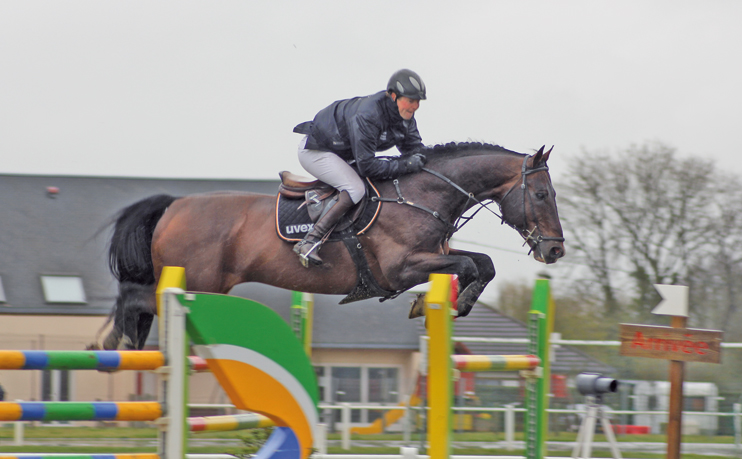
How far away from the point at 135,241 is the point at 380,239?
1.42 metres

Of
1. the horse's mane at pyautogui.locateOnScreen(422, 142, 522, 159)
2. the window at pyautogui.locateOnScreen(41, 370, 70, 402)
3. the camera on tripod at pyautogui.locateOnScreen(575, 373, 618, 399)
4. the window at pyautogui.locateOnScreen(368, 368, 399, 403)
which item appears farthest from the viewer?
the window at pyautogui.locateOnScreen(41, 370, 70, 402)

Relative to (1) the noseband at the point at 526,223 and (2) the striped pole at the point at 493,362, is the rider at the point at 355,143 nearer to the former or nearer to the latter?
(1) the noseband at the point at 526,223

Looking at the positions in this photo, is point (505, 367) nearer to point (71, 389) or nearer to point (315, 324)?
point (71, 389)

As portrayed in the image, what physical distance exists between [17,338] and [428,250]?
34.3ft

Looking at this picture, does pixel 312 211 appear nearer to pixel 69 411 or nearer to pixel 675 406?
pixel 69 411

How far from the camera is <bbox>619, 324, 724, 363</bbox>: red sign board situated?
4379mm

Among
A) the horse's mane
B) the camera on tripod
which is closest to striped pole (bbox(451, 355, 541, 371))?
the horse's mane

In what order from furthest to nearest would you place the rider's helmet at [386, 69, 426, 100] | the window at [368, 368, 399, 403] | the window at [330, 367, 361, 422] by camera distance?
the window at [368, 368, 399, 403] < the window at [330, 367, 361, 422] < the rider's helmet at [386, 69, 426, 100]

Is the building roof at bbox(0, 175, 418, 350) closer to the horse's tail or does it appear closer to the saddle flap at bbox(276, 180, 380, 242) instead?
the horse's tail

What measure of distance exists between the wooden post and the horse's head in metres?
0.96

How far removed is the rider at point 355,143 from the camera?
13.0ft

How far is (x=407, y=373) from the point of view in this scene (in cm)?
1447

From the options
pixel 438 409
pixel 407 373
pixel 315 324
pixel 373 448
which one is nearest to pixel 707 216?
pixel 407 373

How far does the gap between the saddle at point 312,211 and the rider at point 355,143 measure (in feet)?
0.24
